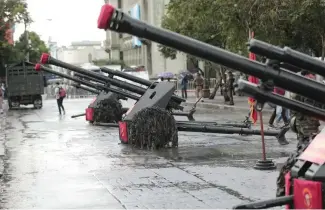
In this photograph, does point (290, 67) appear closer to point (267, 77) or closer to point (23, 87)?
point (267, 77)

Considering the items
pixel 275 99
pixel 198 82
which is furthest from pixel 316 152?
pixel 198 82

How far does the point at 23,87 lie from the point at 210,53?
31.3 metres

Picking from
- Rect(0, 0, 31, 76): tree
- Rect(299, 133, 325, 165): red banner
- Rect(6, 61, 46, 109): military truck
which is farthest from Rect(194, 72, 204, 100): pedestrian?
Rect(299, 133, 325, 165): red banner

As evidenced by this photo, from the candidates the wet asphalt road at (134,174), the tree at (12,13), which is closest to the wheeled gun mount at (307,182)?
the wet asphalt road at (134,174)

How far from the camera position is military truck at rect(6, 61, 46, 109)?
113 feet

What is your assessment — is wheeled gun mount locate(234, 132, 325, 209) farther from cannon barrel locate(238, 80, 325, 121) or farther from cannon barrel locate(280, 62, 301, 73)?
cannon barrel locate(280, 62, 301, 73)

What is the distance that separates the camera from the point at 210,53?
13.9ft

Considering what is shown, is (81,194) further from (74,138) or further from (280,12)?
(280,12)

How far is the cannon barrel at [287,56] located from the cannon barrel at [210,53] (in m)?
0.09

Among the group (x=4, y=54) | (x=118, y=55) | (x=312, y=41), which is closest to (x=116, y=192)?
(x=312, y=41)

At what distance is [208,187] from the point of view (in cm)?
835

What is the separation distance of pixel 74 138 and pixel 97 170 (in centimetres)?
609

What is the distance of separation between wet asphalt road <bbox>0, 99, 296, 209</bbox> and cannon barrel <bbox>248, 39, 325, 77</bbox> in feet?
10.6

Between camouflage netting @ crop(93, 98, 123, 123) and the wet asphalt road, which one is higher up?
camouflage netting @ crop(93, 98, 123, 123)
